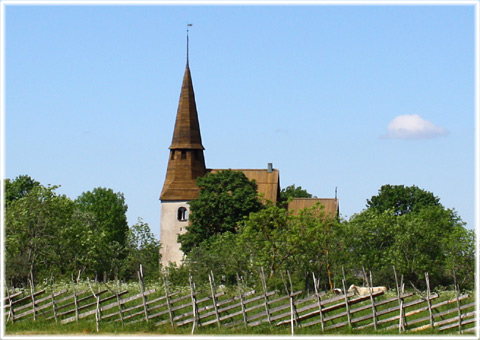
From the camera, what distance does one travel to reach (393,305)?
105 feet

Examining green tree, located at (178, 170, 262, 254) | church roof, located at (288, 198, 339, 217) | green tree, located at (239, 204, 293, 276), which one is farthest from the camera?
church roof, located at (288, 198, 339, 217)

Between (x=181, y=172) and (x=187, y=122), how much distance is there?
4.04m

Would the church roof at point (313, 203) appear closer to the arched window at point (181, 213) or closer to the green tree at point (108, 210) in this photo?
the arched window at point (181, 213)

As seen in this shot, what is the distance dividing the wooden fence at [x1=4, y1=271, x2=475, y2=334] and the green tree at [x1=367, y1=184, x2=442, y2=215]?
49847mm

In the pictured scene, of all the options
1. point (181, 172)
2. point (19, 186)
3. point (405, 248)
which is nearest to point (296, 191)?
point (181, 172)

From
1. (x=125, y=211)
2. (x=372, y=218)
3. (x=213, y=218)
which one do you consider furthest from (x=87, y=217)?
(x=372, y=218)

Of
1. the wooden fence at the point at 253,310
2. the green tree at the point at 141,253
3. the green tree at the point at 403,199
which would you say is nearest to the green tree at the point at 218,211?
the green tree at the point at 141,253

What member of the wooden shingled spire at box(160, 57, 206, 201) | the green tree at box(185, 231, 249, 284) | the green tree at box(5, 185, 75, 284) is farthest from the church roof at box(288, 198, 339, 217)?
the green tree at box(5, 185, 75, 284)

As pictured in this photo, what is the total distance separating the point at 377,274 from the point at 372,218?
5.03 metres

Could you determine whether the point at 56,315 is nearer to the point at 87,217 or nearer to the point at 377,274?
the point at 377,274

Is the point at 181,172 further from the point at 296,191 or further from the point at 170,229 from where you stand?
the point at 296,191

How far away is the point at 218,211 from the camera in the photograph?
2591 inches

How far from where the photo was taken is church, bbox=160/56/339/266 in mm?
74500

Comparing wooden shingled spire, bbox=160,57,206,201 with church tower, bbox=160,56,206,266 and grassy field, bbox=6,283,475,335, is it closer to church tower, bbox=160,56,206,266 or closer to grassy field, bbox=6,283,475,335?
church tower, bbox=160,56,206,266
